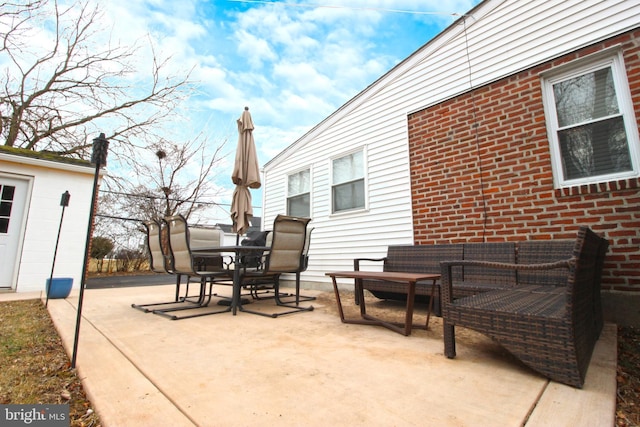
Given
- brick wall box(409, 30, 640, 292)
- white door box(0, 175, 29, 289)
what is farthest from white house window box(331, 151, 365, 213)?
white door box(0, 175, 29, 289)

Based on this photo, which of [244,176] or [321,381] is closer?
[321,381]

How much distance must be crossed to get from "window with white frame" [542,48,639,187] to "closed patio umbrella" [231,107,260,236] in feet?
13.0

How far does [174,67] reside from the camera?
10.3m

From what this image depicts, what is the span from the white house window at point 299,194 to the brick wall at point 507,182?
2600 mm

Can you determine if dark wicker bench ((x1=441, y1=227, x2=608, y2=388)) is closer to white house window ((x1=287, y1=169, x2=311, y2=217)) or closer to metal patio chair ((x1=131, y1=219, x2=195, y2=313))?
metal patio chair ((x1=131, y1=219, x2=195, y2=313))

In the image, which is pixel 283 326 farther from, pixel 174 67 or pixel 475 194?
pixel 174 67

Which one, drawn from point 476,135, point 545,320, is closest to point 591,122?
point 476,135

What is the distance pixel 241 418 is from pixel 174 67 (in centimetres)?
1204

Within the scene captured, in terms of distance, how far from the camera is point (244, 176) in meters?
4.49

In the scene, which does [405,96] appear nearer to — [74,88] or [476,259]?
[476,259]

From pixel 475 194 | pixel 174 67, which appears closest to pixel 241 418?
pixel 475 194

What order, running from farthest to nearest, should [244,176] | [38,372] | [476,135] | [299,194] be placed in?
[299,194], [244,176], [476,135], [38,372]

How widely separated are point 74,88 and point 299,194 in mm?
8947

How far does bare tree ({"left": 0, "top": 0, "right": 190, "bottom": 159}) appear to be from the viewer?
862 centimetres
